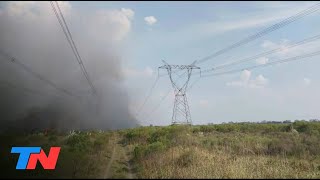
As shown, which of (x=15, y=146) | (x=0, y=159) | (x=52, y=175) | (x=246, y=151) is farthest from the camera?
(x=246, y=151)

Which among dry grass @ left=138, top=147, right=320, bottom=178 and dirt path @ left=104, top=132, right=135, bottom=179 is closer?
dirt path @ left=104, top=132, right=135, bottom=179

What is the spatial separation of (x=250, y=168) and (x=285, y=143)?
19157mm

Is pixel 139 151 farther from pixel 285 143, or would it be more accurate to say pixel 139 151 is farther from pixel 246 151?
pixel 285 143

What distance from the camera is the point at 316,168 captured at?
28359mm

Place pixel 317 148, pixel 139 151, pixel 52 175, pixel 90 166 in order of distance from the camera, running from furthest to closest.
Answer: pixel 317 148, pixel 139 151, pixel 90 166, pixel 52 175

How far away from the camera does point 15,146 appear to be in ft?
89.0

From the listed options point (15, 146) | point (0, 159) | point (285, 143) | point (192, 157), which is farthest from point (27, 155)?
point (285, 143)

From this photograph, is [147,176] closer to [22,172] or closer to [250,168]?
[22,172]

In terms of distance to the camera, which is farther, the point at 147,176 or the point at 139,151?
the point at 139,151

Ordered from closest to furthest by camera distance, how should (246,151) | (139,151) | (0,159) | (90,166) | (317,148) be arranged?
(90,166), (0,159), (139,151), (246,151), (317,148)

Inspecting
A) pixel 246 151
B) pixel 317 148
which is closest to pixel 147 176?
pixel 246 151

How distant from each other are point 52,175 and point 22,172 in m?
2.14

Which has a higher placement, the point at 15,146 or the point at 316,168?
the point at 15,146

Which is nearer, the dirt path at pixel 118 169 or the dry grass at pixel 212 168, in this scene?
the dirt path at pixel 118 169
